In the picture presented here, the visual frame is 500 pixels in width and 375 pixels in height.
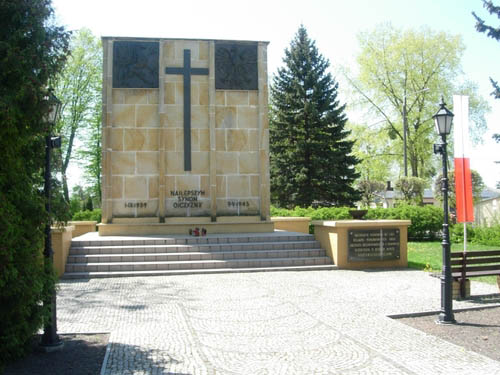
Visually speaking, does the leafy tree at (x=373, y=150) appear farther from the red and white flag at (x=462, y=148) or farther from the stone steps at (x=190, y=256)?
the stone steps at (x=190, y=256)

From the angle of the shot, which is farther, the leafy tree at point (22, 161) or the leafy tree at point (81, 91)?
the leafy tree at point (81, 91)

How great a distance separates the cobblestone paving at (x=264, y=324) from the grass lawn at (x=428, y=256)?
1.26 metres

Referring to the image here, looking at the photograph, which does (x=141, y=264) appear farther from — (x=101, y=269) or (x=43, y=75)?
(x=43, y=75)

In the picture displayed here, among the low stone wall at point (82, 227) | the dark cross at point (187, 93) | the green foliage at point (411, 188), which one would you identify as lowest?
the low stone wall at point (82, 227)

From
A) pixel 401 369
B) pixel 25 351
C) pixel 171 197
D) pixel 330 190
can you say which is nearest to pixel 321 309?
pixel 401 369

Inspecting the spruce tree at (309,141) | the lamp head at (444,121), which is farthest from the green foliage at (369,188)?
the lamp head at (444,121)

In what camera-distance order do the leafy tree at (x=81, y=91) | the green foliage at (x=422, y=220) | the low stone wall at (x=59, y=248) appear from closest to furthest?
the low stone wall at (x=59, y=248) < the green foliage at (x=422, y=220) < the leafy tree at (x=81, y=91)

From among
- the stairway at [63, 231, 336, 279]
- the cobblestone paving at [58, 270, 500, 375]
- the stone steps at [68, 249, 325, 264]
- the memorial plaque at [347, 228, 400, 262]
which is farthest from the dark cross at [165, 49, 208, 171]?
the memorial plaque at [347, 228, 400, 262]

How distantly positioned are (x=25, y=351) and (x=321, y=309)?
4.93 m

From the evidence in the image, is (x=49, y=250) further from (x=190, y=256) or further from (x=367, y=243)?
(x=367, y=243)

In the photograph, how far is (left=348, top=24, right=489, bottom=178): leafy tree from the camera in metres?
40.3

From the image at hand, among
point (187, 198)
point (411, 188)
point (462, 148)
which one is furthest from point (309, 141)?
point (462, 148)

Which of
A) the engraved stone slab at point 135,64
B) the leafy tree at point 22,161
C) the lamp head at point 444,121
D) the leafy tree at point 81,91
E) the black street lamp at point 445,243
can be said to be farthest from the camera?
the leafy tree at point 81,91

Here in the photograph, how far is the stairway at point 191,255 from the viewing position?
1302 cm
